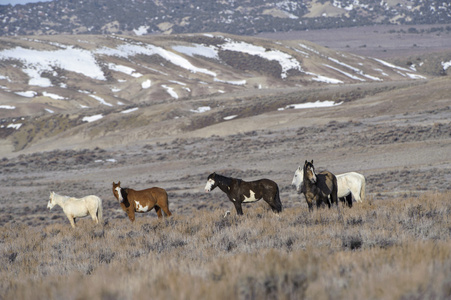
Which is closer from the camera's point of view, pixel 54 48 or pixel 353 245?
pixel 353 245

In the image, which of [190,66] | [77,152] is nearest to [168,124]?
[77,152]

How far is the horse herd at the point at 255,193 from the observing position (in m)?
11.9

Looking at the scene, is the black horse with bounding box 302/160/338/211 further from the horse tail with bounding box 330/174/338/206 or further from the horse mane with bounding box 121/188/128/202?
the horse mane with bounding box 121/188/128/202

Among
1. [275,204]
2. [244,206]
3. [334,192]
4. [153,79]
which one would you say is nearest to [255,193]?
[275,204]

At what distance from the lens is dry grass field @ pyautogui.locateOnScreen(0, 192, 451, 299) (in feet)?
14.7

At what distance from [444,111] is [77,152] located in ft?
102

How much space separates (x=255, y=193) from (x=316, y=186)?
58.4 inches

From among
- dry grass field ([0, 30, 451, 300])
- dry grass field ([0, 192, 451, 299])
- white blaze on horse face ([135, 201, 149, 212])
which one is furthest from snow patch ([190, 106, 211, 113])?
white blaze on horse face ([135, 201, 149, 212])

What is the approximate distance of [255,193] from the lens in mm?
12430

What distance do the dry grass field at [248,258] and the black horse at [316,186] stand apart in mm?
722

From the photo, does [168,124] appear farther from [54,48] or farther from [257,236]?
[54,48]

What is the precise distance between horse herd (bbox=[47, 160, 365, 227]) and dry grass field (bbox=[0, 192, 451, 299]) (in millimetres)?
533

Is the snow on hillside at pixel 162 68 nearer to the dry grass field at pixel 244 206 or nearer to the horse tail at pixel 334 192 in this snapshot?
the dry grass field at pixel 244 206

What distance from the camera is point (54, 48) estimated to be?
139 meters
